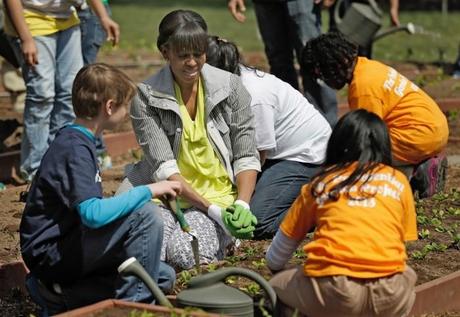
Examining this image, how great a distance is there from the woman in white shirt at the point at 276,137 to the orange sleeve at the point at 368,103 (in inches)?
8.5

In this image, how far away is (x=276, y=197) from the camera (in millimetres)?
6430

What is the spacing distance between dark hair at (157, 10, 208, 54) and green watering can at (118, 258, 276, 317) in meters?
1.52

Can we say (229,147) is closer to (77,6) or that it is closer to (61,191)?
(61,191)

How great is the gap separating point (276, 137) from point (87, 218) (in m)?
2.14

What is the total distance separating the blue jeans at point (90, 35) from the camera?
8.09 metres

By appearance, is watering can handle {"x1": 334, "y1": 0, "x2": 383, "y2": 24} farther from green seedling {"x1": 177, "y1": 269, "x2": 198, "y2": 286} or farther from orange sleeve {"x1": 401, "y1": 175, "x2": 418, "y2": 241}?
orange sleeve {"x1": 401, "y1": 175, "x2": 418, "y2": 241}

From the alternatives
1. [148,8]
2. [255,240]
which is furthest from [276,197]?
[148,8]

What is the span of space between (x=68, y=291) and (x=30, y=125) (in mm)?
2797

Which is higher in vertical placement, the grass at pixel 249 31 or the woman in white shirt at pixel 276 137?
the woman in white shirt at pixel 276 137

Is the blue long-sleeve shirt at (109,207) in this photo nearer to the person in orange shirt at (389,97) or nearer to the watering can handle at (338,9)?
the person in orange shirt at (389,97)

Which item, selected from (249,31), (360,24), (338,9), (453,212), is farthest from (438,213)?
(249,31)

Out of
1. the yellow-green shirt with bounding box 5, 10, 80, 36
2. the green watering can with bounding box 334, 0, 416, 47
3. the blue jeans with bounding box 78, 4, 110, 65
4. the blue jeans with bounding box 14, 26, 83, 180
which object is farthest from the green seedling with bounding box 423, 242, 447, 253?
the green watering can with bounding box 334, 0, 416, 47

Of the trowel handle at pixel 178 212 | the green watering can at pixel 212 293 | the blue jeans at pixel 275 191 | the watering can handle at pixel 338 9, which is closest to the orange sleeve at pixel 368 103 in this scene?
the blue jeans at pixel 275 191

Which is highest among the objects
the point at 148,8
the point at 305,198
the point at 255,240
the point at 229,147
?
the point at 305,198
